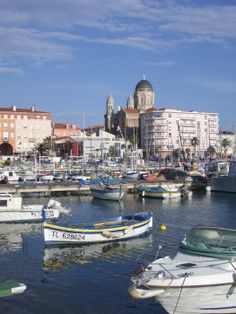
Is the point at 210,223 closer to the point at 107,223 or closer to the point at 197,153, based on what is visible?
the point at 107,223

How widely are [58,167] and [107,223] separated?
75468mm

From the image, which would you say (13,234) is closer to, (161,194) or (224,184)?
(161,194)

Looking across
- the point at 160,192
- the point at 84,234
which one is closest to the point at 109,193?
the point at 160,192

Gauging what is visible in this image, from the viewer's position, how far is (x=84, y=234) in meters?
31.7

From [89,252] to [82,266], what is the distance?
3537 millimetres

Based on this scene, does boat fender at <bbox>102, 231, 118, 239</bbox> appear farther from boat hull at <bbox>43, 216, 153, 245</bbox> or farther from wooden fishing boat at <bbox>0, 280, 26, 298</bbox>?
Answer: wooden fishing boat at <bbox>0, 280, 26, 298</bbox>

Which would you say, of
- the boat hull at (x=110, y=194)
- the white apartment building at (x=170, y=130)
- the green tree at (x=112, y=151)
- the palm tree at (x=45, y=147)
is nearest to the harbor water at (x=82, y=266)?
the boat hull at (x=110, y=194)

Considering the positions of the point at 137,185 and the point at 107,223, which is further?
the point at 137,185

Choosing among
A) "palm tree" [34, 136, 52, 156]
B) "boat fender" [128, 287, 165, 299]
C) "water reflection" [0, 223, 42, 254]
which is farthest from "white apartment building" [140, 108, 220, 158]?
"boat fender" [128, 287, 165, 299]

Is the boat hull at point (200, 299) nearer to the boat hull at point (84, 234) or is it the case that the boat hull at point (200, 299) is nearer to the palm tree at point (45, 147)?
the boat hull at point (84, 234)

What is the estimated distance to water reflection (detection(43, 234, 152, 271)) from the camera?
27.5m

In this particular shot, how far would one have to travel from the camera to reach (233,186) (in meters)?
71.4

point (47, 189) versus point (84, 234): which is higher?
point (47, 189)

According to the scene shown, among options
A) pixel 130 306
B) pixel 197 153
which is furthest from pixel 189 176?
pixel 197 153
